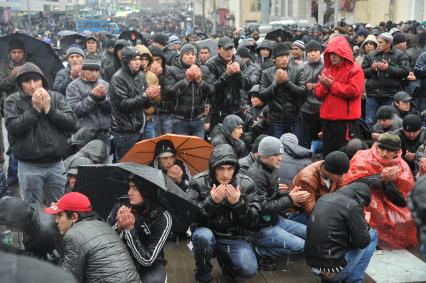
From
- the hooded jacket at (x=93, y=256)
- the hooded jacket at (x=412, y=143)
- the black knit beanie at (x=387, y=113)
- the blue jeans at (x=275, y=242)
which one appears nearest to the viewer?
the hooded jacket at (x=93, y=256)

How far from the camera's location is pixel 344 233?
480 centimetres

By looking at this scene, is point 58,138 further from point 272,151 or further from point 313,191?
point 313,191

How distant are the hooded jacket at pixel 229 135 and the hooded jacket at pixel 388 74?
3438mm

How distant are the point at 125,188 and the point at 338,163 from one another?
1.98 m

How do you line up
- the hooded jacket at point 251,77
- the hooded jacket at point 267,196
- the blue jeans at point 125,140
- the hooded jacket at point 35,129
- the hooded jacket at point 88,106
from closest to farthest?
the hooded jacket at point 267,196
the hooded jacket at point 35,129
the hooded jacket at point 88,106
the blue jeans at point 125,140
the hooded jacket at point 251,77

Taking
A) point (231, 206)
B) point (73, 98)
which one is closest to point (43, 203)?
point (73, 98)

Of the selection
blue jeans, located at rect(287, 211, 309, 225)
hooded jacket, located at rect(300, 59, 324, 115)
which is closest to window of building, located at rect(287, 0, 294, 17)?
hooded jacket, located at rect(300, 59, 324, 115)

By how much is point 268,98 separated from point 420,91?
11.6 feet

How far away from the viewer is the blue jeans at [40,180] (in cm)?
616

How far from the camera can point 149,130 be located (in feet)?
26.7

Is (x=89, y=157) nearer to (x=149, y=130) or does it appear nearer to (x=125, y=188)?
(x=125, y=188)

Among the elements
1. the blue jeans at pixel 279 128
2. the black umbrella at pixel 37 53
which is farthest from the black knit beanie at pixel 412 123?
the black umbrella at pixel 37 53

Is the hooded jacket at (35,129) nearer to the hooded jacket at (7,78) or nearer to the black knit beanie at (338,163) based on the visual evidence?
the hooded jacket at (7,78)

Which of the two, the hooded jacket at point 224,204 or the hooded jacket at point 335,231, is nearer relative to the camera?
the hooded jacket at point 335,231
